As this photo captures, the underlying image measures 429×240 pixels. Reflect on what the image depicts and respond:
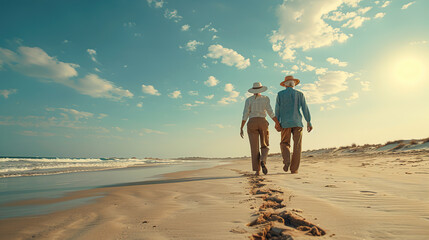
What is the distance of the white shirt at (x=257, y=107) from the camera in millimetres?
6094

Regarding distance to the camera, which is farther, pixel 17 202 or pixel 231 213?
pixel 17 202

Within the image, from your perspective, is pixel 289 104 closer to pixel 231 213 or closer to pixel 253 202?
pixel 253 202

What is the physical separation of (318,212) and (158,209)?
1582mm

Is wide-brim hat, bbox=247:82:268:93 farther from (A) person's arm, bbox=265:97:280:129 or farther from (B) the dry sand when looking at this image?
(B) the dry sand

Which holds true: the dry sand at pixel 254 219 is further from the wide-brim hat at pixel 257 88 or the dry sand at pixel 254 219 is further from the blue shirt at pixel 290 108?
the wide-brim hat at pixel 257 88

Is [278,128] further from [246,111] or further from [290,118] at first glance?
[246,111]

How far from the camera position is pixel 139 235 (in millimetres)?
1612

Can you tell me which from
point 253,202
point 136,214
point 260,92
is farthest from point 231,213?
point 260,92

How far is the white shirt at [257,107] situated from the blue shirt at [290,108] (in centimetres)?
31

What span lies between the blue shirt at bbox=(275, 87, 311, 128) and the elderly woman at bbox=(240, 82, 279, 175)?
0.25 m

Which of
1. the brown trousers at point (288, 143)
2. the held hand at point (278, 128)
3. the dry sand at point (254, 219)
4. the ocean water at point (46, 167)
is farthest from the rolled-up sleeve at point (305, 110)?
the ocean water at point (46, 167)

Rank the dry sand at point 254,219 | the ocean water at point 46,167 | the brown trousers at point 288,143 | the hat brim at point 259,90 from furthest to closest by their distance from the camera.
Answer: the ocean water at point 46,167
the hat brim at point 259,90
the brown trousers at point 288,143
the dry sand at point 254,219

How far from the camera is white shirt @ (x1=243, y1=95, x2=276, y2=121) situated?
609 cm

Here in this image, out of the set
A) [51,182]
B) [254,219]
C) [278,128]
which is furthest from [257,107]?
[51,182]
